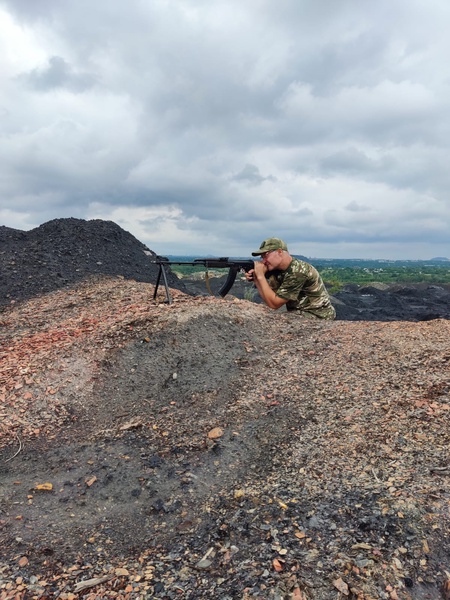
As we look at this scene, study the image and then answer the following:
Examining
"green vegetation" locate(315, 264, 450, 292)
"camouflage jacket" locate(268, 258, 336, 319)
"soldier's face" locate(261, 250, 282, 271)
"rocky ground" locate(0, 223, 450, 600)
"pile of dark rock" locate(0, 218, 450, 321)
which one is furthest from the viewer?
"green vegetation" locate(315, 264, 450, 292)

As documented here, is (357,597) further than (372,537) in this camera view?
No

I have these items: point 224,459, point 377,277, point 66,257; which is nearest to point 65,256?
point 66,257

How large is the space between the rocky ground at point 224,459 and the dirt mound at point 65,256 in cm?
520

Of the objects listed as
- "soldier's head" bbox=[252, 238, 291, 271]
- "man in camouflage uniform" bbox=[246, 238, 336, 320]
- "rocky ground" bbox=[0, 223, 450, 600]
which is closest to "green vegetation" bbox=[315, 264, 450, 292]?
"man in camouflage uniform" bbox=[246, 238, 336, 320]

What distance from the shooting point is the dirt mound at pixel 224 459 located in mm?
2793

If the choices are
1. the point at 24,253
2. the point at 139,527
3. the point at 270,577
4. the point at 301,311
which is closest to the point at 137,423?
the point at 139,527

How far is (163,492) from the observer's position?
3682 millimetres

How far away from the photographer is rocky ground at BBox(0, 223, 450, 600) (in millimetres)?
2791

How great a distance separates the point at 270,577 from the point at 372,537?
2.56ft

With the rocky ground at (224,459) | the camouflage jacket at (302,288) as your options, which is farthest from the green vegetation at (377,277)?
the rocky ground at (224,459)

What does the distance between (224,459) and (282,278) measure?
3817mm

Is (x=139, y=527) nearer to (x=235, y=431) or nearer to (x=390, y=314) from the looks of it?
(x=235, y=431)

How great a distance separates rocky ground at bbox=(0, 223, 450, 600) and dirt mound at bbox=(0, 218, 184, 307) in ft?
17.1

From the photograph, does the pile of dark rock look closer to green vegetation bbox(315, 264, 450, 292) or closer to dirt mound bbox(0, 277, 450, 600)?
dirt mound bbox(0, 277, 450, 600)
